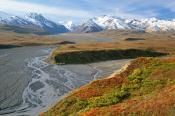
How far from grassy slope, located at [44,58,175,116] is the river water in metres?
7.10

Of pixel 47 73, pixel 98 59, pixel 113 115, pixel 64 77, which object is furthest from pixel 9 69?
pixel 113 115

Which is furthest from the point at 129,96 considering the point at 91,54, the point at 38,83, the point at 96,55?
the point at 96,55

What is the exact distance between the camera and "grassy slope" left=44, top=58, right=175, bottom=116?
31.6m

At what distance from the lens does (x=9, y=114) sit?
46.5 metres

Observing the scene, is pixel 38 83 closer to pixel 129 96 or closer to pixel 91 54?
pixel 129 96

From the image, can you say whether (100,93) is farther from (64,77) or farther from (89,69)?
(89,69)

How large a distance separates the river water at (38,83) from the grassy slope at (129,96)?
710 centimetres

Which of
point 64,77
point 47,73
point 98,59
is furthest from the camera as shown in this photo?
point 98,59

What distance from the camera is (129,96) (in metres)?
43.7

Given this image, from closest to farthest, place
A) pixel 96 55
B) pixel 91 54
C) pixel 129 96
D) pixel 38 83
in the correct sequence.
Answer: pixel 129 96, pixel 38 83, pixel 91 54, pixel 96 55

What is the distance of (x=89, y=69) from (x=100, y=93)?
2077 inches

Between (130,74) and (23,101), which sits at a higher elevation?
(130,74)

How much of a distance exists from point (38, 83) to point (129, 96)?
3523 cm

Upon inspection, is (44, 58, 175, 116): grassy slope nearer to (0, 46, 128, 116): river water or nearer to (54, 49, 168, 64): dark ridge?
(0, 46, 128, 116): river water
